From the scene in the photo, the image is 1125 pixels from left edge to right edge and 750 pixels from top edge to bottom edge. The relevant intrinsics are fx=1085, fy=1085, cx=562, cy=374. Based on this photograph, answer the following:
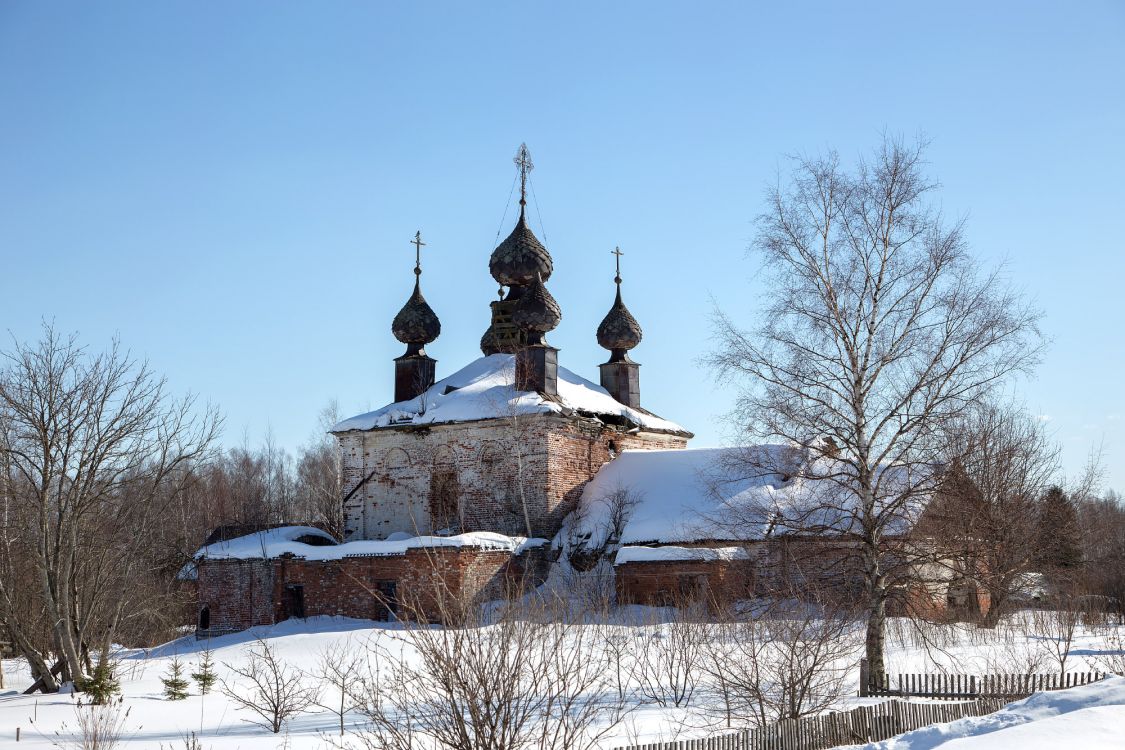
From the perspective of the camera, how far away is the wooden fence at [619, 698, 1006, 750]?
10148 mm

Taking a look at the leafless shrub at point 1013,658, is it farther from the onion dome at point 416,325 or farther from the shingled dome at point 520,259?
the onion dome at point 416,325

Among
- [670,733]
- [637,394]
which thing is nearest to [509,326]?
[637,394]

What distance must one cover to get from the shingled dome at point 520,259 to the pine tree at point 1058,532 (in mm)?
14315

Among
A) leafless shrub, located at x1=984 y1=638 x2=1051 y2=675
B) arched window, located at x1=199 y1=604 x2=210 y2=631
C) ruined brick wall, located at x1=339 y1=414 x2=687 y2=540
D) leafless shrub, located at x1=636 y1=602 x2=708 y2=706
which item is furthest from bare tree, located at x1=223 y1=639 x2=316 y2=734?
arched window, located at x1=199 y1=604 x2=210 y2=631

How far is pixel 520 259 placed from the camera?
29.7 metres

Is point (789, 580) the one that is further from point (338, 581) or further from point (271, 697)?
point (338, 581)

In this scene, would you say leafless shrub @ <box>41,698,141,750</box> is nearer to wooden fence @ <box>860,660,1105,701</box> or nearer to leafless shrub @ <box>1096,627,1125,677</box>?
wooden fence @ <box>860,660,1105,701</box>

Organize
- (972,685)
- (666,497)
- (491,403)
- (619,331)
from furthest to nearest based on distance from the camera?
1. (619,331)
2. (491,403)
3. (666,497)
4. (972,685)

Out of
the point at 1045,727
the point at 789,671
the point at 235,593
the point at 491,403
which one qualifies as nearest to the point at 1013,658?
the point at 789,671

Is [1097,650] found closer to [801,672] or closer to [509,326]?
[801,672]

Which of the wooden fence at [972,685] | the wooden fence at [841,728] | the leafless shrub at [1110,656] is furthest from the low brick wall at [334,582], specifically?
the wooden fence at [841,728]

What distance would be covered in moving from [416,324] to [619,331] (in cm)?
562

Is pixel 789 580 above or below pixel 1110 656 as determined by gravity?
above

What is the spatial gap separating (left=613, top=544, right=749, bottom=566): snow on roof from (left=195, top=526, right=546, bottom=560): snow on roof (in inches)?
102
